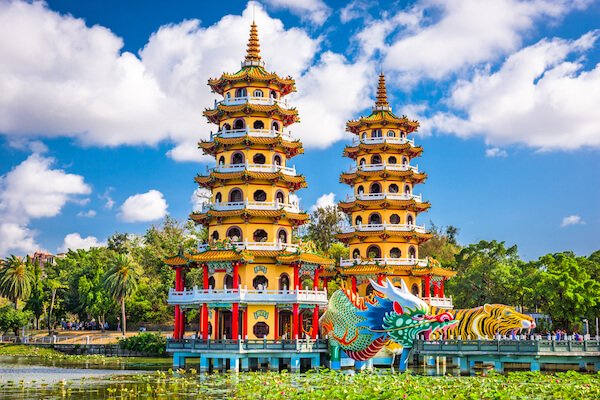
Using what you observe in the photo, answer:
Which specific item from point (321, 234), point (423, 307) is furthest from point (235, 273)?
point (321, 234)

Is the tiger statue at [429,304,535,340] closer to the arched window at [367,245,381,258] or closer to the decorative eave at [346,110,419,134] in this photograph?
the arched window at [367,245,381,258]

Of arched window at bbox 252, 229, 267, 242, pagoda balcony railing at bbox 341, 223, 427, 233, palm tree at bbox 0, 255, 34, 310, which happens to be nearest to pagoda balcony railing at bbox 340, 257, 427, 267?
pagoda balcony railing at bbox 341, 223, 427, 233

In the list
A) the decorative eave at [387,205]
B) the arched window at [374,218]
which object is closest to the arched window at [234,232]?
the decorative eave at [387,205]

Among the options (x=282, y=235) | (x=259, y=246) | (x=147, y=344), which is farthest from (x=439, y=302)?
(x=147, y=344)

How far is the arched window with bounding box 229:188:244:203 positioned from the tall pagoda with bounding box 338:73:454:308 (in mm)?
9867

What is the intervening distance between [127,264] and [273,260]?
71.4ft

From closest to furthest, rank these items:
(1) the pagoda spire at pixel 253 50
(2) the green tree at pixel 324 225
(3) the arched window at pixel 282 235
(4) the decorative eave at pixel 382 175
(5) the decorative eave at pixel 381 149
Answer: (3) the arched window at pixel 282 235
(1) the pagoda spire at pixel 253 50
(4) the decorative eave at pixel 382 175
(5) the decorative eave at pixel 381 149
(2) the green tree at pixel 324 225

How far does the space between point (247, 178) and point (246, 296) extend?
7031 millimetres

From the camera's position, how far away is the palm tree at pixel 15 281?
7050cm

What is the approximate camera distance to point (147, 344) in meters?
52.1

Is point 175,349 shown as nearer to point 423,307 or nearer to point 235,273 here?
point 235,273

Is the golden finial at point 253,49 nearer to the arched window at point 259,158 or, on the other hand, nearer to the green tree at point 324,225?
the arched window at point 259,158

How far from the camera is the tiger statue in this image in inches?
1608

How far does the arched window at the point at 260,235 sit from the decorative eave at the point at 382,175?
1212 centimetres
